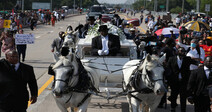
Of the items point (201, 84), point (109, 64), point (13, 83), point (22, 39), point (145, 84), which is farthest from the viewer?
point (22, 39)

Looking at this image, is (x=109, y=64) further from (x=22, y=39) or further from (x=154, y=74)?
(x=22, y=39)

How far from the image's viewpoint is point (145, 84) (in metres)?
7.84

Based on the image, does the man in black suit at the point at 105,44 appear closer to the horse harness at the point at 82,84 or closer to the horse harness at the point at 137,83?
the horse harness at the point at 137,83

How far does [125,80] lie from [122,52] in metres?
2.43

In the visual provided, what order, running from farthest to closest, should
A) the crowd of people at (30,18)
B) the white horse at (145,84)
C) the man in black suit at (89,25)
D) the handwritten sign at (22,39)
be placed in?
the crowd of people at (30,18)
the handwritten sign at (22,39)
the man in black suit at (89,25)
the white horse at (145,84)

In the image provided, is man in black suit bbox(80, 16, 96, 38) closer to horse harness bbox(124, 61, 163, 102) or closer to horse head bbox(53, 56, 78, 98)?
horse harness bbox(124, 61, 163, 102)

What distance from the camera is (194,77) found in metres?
8.62

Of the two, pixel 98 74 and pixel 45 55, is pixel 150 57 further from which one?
pixel 45 55

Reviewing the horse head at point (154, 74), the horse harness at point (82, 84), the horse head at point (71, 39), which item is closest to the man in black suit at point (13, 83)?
the horse harness at point (82, 84)

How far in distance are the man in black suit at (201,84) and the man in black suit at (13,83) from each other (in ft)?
11.9

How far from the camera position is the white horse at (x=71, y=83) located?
698 cm

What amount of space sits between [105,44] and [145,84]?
2.93 m

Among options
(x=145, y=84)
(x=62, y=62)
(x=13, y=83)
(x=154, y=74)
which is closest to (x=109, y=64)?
(x=145, y=84)

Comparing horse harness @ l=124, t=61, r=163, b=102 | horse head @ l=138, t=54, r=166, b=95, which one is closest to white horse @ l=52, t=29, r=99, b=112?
horse harness @ l=124, t=61, r=163, b=102
